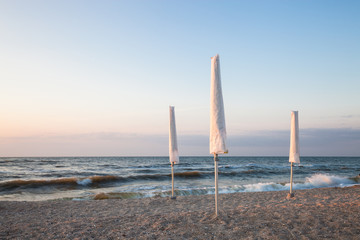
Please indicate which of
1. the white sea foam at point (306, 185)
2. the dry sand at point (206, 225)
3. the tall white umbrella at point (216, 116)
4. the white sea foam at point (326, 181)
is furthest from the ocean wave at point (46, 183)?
the white sea foam at point (326, 181)

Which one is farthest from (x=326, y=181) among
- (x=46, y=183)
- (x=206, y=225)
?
(x=46, y=183)

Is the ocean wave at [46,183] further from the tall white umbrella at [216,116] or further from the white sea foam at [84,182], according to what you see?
the tall white umbrella at [216,116]

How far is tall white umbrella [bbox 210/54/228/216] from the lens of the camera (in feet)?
15.4

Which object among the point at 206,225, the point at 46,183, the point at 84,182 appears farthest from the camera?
the point at 84,182

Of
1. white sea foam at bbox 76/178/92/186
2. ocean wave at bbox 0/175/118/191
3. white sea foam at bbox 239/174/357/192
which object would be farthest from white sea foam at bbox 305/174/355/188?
white sea foam at bbox 76/178/92/186

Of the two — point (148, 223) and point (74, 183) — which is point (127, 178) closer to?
point (74, 183)

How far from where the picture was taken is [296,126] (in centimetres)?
825

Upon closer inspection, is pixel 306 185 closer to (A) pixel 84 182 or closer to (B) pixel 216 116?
(B) pixel 216 116

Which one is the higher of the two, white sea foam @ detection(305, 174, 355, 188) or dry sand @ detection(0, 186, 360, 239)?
dry sand @ detection(0, 186, 360, 239)

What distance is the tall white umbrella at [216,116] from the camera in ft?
15.4

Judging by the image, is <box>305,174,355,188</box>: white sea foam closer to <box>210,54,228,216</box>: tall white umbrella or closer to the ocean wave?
<box>210,54,228,216</box>: tall white umbrella

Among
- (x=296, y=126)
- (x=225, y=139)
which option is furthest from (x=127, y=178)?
(x=225, y=139)

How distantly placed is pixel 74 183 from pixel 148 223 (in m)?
14.3

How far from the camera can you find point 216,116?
4773 mm
